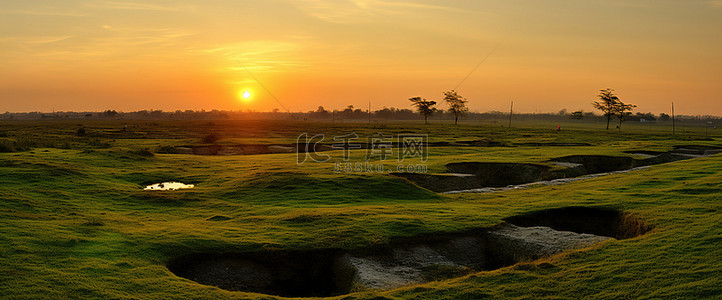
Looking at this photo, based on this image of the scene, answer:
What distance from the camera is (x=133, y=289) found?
35.1 feet

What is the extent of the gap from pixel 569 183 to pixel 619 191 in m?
4.94

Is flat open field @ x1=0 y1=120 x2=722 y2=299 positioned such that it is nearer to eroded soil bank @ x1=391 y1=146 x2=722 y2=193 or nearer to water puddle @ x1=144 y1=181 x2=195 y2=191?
water puddle @ x1=144 y1=181 x2=195 y2=191

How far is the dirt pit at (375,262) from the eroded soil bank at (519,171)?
1036 centimetres

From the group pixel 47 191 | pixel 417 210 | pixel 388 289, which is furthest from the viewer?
pixel 47 191

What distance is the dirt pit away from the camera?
42.3 ft

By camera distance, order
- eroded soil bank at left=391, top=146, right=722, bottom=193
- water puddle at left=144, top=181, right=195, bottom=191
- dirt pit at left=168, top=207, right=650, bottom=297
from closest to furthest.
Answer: dirt pit at left=168, top=207, right=650, bottom=297 → water puddle at left=144, top=181, right=195, bottom=191 → eroded soil bank at left=391, top=146, right=722, bottom=193

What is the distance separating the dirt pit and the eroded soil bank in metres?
10.4

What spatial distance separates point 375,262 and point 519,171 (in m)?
23.6

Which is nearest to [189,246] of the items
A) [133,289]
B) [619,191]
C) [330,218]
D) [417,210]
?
[133,289]

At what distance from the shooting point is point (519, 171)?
35.0 meters

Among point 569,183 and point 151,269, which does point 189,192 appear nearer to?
point 151,269

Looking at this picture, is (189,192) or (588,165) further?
(588,165)

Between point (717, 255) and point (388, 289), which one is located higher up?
point (717, 255)

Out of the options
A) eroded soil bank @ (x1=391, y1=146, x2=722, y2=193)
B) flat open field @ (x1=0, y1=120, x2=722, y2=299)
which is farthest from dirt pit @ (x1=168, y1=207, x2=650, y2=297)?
eroded soil bank @ (x1=391, y1=146, x2=722, y2=193)
